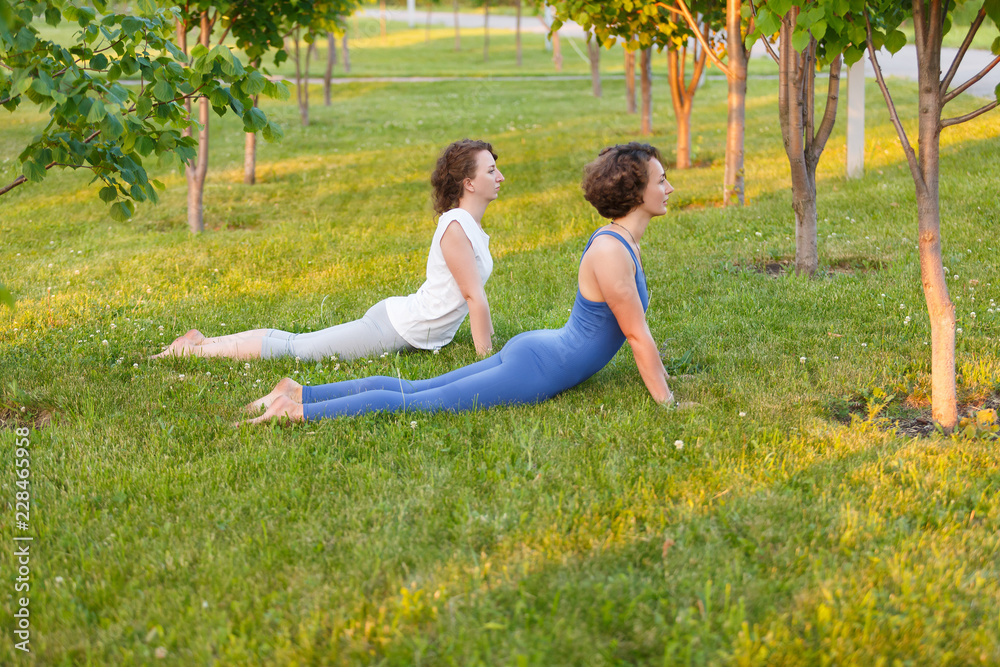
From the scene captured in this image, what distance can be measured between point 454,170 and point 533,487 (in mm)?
2390

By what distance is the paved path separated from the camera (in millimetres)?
17778

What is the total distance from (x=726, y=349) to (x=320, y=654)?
3471 mm

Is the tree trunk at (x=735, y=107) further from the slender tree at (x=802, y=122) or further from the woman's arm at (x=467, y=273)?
the woman's arm at (x=467, y=273)

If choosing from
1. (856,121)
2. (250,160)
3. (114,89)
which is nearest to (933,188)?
(114,89)

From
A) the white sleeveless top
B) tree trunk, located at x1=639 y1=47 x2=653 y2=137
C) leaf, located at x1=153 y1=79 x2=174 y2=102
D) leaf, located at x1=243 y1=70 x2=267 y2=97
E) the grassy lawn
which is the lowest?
A: the grassy lawn

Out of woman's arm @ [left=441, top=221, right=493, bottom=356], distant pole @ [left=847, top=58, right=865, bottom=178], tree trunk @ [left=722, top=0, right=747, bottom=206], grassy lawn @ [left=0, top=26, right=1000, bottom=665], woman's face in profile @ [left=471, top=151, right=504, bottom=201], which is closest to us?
grassy lawn @ [left=0, top=26, right=1000, bottom=665]

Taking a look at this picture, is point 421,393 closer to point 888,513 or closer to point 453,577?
point 453,577

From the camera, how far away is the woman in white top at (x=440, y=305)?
4977 mm

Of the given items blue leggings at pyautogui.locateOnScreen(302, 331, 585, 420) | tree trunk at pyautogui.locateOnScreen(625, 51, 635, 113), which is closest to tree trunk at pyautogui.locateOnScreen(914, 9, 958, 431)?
blue leggings at pyautogui.locateOnScreen(302, 331, 585, 420)

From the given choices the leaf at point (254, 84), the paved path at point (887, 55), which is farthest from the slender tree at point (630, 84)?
the leaf at point (254, 84)

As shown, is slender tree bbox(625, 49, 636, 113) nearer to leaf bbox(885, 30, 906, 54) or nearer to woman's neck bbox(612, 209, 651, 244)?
leaf bbox(885, 30, 906, 54)

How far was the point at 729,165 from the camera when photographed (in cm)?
963

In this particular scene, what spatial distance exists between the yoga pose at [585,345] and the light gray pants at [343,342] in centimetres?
90

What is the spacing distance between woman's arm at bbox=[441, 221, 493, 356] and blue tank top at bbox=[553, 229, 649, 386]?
81 cm
